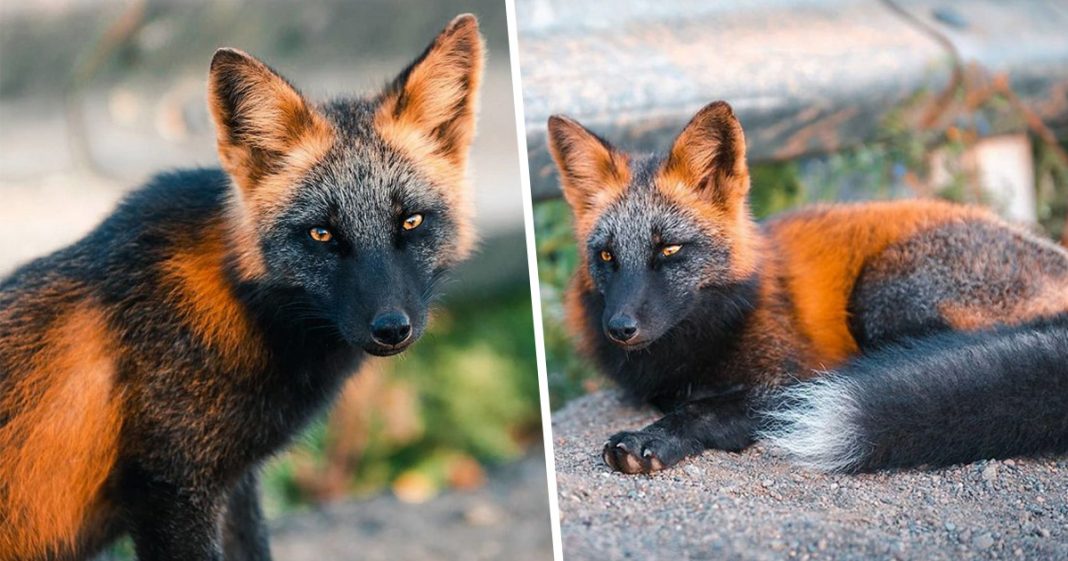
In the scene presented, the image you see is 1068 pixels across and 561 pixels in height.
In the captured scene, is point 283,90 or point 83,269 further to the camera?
point 83,269

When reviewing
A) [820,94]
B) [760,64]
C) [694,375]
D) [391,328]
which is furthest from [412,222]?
[820,94]

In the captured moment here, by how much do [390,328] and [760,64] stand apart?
2.03 meters

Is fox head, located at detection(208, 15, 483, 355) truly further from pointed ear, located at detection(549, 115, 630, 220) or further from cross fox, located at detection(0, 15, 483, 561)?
pointed ear, located at detection(549, 115, 630, 220)

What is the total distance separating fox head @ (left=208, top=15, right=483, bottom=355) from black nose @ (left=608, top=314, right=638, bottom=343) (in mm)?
413

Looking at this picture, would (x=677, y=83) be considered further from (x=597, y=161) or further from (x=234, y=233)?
(x=234, y=233)

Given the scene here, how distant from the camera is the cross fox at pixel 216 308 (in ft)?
7.54

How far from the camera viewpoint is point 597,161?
277 centimetres

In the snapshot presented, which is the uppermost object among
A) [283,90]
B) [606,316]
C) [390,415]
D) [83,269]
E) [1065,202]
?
[283,90]

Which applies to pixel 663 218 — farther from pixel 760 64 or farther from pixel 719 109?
pixel 760 64

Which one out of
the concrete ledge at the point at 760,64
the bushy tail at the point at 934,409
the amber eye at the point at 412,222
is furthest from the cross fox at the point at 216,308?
the bushy tail at the point at 934,409

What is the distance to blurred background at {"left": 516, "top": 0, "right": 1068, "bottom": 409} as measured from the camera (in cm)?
335

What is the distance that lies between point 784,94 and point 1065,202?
1.75 meters

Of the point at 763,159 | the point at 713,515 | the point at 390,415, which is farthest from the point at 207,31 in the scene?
the point at 713,515

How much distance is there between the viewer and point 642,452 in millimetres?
2447
